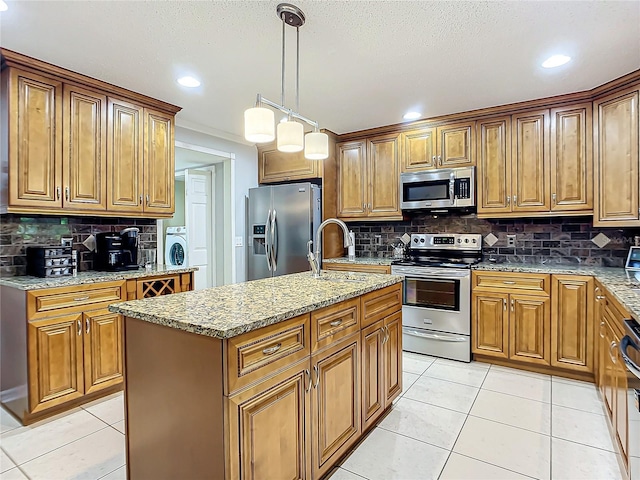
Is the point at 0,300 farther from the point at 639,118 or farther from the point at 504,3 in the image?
the point at 639,118

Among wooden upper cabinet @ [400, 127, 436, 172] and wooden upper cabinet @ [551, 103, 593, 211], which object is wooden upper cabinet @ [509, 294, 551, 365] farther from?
wooden upper cabinet @ [400, 127, 436, 172]

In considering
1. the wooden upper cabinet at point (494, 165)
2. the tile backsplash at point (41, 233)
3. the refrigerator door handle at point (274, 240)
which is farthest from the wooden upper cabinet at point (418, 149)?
the tile backsplash at point (41, 233)

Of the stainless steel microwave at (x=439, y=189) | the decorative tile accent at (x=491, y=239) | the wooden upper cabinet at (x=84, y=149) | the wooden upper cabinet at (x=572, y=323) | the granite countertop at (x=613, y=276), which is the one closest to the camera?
the granite countertop at (x=613, y=276)

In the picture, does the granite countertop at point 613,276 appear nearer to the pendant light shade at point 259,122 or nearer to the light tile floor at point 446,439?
the light tile floor at point 446,439

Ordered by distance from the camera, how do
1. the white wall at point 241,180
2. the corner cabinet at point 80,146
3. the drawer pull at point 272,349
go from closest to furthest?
1. the drawer pull at point 272,349
2. the corner cabinet at point 80,146
3. the white wall at point 241,180

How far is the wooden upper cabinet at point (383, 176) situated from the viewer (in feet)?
12.8

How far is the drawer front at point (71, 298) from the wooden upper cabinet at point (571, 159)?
142 inches

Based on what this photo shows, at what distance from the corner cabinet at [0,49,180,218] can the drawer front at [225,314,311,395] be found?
2.10 m

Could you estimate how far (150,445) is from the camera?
1.43m

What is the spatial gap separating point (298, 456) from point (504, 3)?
7.55 ft

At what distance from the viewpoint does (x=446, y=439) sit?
206 cm

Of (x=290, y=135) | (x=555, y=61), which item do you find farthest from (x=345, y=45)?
(x=555, y=61)

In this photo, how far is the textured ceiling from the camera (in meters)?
1.84

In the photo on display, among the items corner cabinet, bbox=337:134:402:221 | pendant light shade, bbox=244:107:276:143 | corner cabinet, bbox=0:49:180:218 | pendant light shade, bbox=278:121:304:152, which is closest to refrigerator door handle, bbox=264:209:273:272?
corner cabinet, bbox=337:134:402:221
